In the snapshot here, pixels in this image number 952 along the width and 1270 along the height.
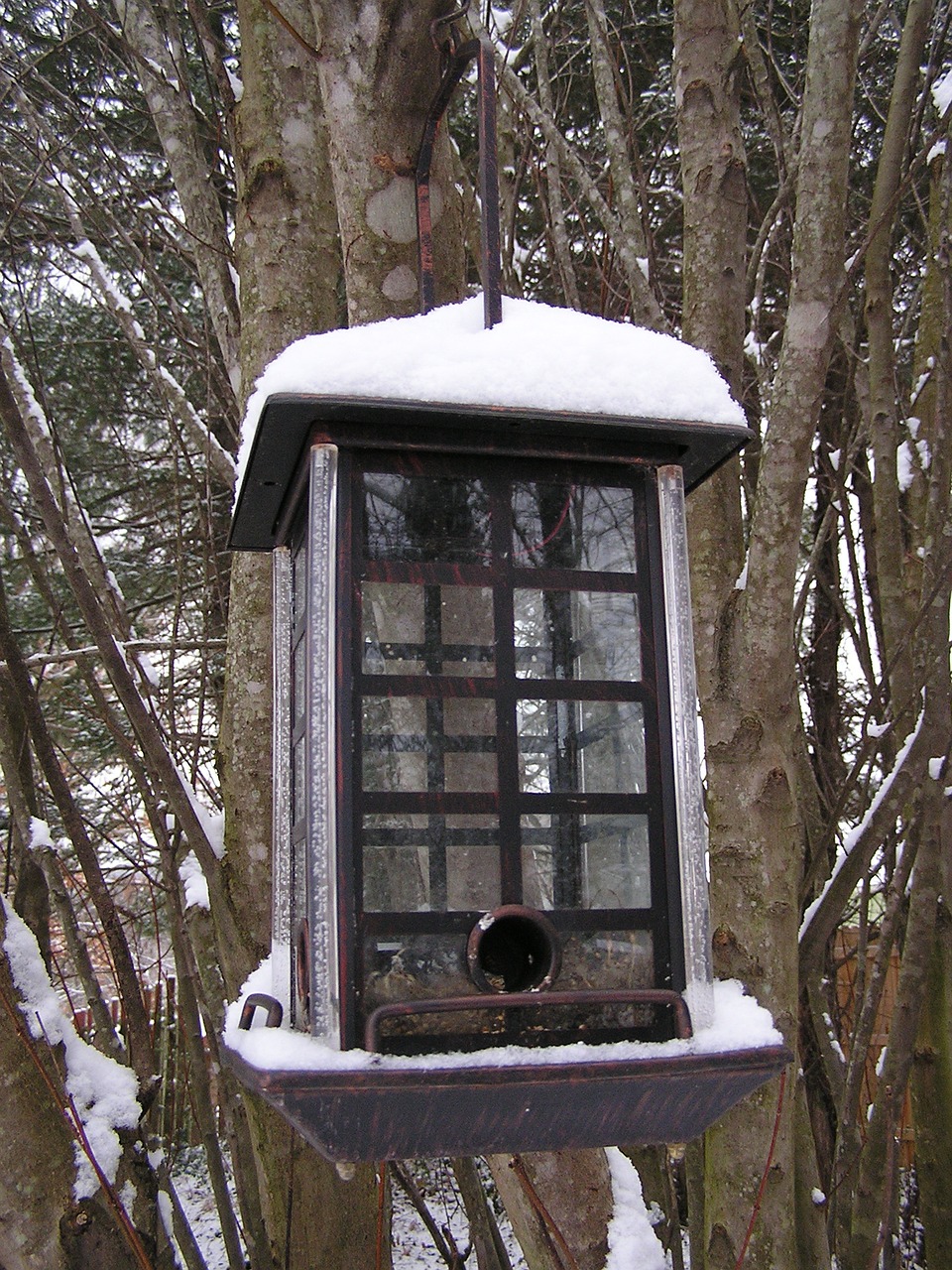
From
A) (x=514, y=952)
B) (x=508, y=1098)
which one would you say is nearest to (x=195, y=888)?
(x=514, y=952)

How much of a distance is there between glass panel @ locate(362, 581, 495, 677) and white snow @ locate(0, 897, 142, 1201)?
116 centimetres

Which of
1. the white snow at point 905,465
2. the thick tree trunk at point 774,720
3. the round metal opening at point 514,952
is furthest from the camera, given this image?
the white snow at point 905,465

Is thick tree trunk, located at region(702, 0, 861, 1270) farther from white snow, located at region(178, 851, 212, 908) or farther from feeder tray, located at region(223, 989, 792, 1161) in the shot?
white snow, located at region(178, 851, 212, 908)

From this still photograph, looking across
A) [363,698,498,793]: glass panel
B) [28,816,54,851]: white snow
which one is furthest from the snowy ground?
[28,816,54,851]: white snow

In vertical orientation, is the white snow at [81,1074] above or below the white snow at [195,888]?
below

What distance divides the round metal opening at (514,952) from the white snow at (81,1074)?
109 cm

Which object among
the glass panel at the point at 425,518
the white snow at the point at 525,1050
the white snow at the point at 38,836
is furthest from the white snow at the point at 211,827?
the glass panel at the point at 425,518

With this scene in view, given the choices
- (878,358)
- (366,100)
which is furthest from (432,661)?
(878,358)

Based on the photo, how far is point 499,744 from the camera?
1229mm

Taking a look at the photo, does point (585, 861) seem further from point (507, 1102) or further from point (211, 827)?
point (211, 827)

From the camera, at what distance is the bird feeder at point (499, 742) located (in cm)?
112

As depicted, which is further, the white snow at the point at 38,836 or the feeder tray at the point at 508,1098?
the white snow at the point at 38,836

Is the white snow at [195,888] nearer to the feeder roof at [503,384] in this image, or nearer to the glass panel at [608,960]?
the glass panel at [608,960]

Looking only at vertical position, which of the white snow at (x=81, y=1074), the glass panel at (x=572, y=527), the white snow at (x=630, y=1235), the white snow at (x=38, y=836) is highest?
the glass panel at (x=572, y=527)
